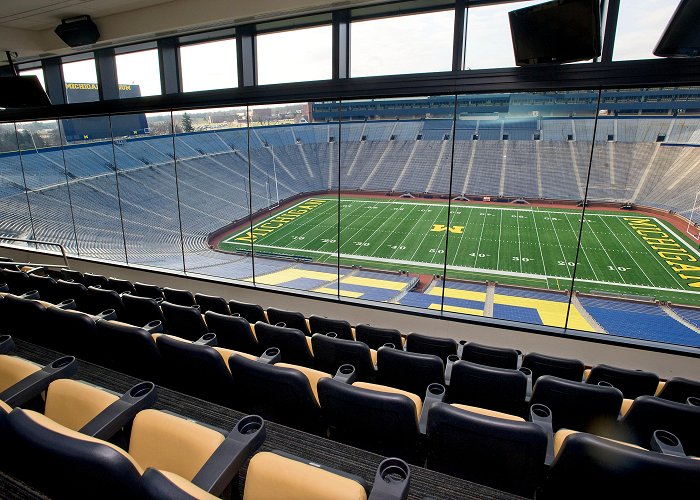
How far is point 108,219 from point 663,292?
30.2m

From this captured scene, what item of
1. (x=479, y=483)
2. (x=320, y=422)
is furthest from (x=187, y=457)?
(x=479, y=483)

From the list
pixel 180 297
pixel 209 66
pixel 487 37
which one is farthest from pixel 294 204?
pixel 487 37

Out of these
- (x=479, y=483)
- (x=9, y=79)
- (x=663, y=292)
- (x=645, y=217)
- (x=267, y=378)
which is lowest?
(x=663, y=292)

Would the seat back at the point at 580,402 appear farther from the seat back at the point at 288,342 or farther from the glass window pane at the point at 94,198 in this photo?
the glass window pane at the point at 94,198

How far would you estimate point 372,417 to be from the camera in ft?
5.57

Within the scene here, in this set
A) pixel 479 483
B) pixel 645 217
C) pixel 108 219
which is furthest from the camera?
pixel 645 217

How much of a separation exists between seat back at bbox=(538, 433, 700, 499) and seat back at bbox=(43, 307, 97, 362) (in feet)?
8.56

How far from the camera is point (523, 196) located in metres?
35.2

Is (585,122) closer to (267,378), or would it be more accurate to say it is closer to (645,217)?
(645,217)

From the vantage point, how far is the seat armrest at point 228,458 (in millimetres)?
1165

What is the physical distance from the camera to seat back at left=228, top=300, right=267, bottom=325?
3732 millimetres

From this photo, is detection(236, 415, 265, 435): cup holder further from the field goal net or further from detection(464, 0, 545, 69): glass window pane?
the field goal net

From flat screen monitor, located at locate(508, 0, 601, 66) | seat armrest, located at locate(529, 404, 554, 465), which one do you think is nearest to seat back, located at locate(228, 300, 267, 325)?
seat armrest, located at locate(529, 404, 554, 465)

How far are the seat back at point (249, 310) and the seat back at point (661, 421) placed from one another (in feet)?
9.15
